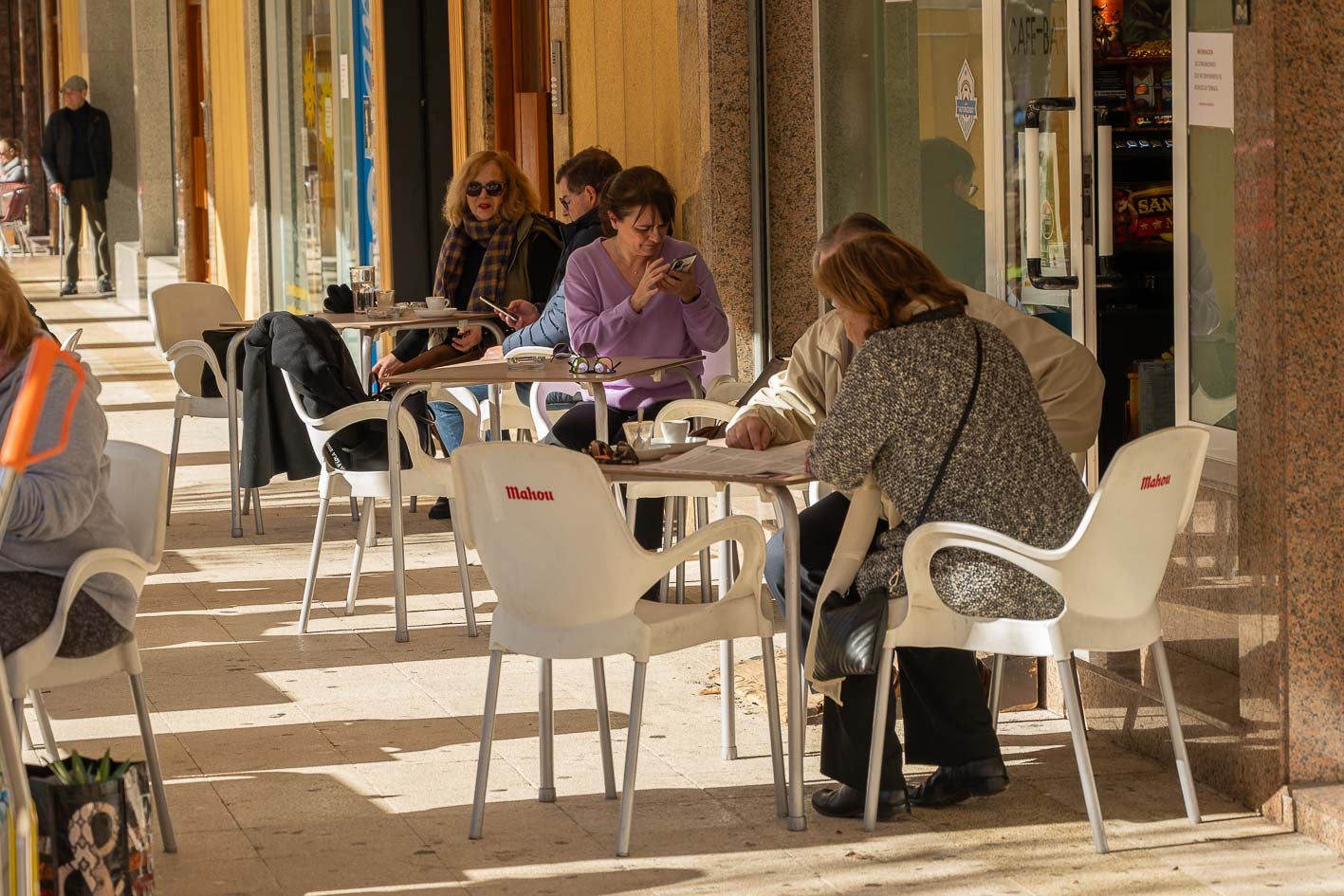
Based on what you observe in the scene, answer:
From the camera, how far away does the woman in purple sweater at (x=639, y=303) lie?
686 centimetres

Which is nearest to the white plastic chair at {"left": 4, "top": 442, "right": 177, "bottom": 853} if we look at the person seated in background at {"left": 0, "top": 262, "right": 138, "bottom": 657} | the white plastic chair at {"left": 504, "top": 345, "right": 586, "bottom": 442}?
the person seated in background at {"left": 0, "top": 262, "right": 138, "bottom": 657}

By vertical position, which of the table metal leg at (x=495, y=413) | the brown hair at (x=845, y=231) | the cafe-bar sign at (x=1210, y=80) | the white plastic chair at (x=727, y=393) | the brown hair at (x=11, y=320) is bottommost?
the table metal leg at (x=495, y=413)

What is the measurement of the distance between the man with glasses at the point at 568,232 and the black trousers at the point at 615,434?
0.78 meters

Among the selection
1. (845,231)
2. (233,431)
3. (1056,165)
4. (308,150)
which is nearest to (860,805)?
(845,231)

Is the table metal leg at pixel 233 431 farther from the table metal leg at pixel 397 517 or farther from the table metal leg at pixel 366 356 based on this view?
the table metal leg at pixel 397 517

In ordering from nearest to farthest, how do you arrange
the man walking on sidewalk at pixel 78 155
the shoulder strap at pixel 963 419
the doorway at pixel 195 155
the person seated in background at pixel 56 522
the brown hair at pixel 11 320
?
the person seated in background at pixel 56 522 → the brown hair at pixel 11 320 → the shoulder strap at pixel 963 419 → the doorway at pixel 195 155 → the man walking on sidewalk at pixel 78 155

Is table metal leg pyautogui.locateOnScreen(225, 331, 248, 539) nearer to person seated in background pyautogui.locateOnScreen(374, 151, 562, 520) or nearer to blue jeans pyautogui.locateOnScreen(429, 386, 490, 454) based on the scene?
person seated in background pyautogui.locateOnScreen(374, 151, 562, 520)

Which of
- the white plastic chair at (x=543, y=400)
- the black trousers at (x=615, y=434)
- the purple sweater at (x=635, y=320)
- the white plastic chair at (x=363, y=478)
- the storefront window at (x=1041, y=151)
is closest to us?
the storefront window at (x=1041, y=151)

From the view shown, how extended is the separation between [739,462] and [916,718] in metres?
0.72

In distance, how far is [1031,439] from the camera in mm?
4363

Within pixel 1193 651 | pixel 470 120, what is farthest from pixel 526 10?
pixel 1193 651

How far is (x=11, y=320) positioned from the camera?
414 centimetres

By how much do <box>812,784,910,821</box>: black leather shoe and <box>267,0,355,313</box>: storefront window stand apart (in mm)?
9468

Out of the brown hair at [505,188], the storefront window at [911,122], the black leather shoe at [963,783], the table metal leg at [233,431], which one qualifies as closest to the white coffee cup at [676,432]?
the black leather shoe at [963,783]
